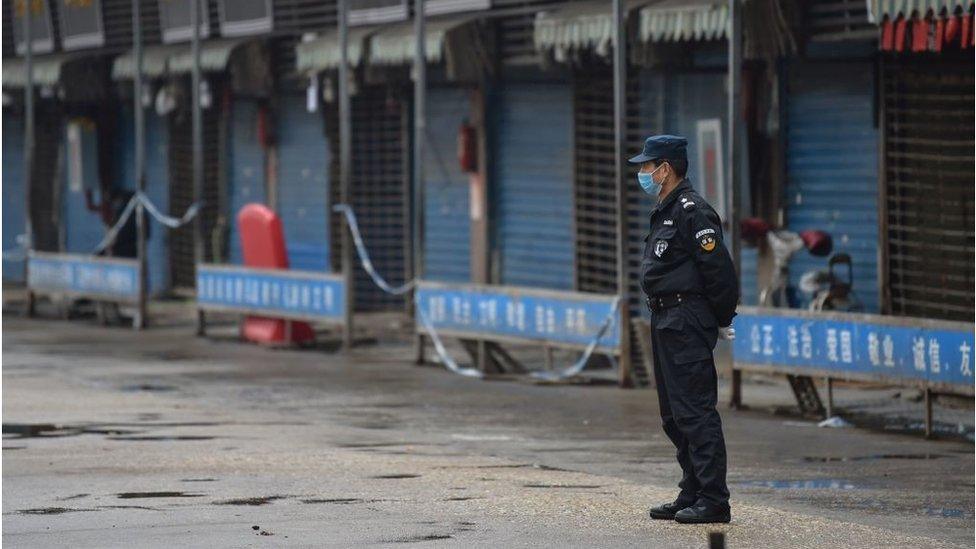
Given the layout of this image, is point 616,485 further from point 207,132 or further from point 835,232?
point 207,132

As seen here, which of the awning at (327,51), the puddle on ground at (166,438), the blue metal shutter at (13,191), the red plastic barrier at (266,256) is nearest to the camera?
the puddle on ground at (166,438)

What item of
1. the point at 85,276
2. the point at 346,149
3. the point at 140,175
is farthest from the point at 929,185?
the point at 85,276

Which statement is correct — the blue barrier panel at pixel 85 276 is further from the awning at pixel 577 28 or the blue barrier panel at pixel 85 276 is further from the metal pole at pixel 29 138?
the awning at pixel 577 28

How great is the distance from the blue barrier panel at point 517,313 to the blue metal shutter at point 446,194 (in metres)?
5.79

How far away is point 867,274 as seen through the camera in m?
20.0

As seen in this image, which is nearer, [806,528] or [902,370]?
[806,528]

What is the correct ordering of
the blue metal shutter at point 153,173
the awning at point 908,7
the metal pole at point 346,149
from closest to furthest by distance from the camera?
the awning at point 908,7, the metal pole at point 346,149, the blue metal shutter at point 153,173

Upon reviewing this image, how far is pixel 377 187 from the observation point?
28.4m

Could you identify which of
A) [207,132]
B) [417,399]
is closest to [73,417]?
[417,399]

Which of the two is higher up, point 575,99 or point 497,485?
point 575,99

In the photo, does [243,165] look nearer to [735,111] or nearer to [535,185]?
[535,185]

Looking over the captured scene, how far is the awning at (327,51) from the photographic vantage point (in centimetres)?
2461

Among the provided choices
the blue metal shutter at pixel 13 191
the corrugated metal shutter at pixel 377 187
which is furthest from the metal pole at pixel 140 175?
the blue metal shutter at pixel 13 191

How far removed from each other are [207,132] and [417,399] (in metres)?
14.8
